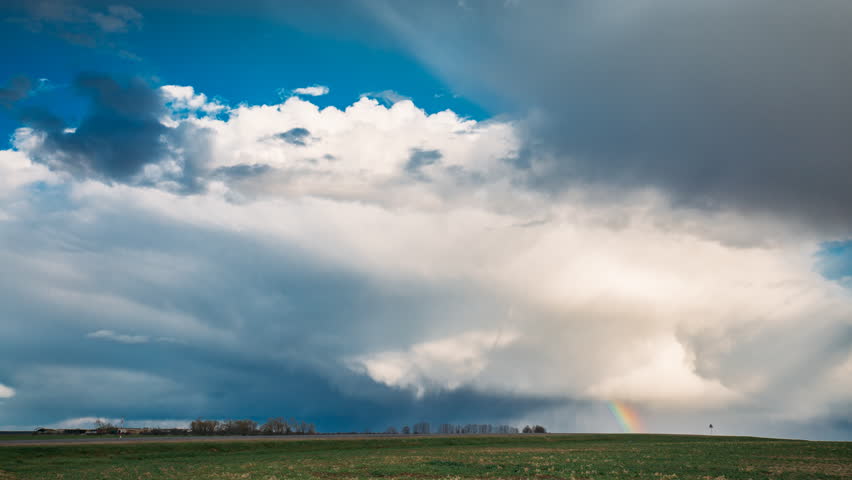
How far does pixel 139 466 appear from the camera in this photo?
5884 cm

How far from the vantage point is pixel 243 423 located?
558 ft

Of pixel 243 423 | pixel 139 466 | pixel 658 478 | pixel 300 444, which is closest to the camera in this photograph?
pixel 658 478

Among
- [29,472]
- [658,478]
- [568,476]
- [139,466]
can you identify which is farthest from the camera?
[139,466]

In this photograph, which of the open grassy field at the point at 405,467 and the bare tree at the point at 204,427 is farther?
the bare tree at the point at 204,427

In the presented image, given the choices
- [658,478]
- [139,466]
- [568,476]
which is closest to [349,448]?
[139,466]

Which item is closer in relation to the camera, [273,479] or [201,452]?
[273,479]

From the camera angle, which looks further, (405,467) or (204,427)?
(204,427)

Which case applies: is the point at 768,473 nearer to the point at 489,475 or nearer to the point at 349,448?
the point at 489,475

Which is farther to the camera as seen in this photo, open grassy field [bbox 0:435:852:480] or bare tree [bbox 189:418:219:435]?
bare tree [bbox 189:418:219:435]

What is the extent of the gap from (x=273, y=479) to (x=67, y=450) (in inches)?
1846

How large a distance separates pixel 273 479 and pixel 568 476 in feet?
73.8

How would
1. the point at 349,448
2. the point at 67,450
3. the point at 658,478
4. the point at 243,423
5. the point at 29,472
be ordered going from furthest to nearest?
the point at 243,423, the point at 349,448, the point at 67,450, the point at 29,472, the point at 658,478

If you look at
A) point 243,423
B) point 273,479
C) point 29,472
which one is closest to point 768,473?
point 273,479

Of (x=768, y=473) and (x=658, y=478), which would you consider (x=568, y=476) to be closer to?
(x=658, y=478)
